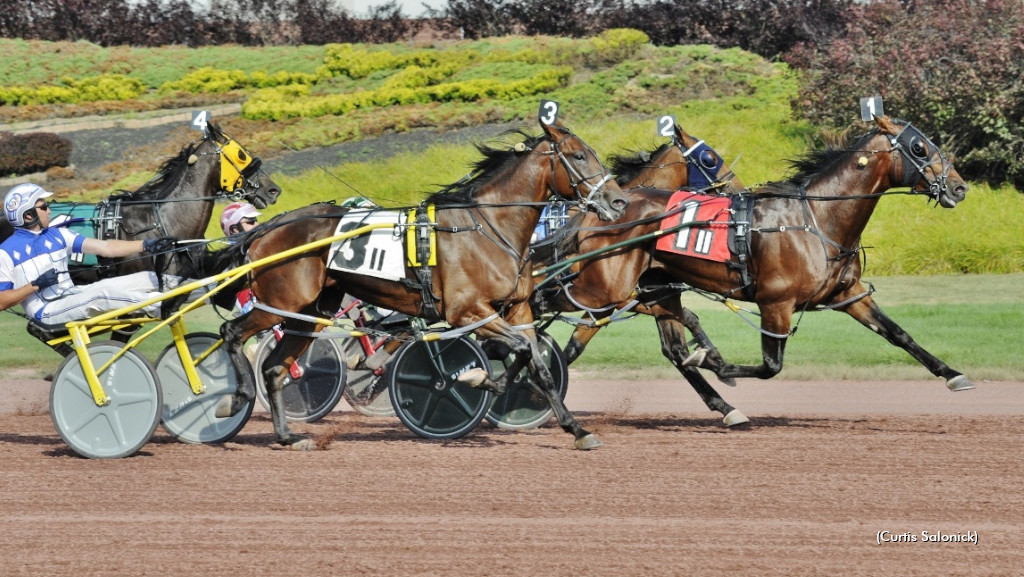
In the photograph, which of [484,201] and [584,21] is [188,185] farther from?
[584,21]

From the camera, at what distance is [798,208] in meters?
8.31

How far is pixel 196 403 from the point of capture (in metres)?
8.05

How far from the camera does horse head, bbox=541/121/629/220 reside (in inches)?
291

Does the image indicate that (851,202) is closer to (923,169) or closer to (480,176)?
(923,169)

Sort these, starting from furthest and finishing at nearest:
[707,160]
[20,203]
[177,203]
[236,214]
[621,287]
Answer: [707,160]
[236,214]
[177,203]
[621,287]
[20,203]

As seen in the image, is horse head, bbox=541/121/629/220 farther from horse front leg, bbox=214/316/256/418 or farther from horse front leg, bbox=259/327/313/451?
horse front leg, bbox=214/316/256/418

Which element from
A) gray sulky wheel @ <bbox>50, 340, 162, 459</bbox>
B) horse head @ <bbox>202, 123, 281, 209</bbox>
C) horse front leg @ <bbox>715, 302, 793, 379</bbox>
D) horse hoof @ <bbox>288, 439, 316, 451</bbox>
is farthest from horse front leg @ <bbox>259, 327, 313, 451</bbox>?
horse front leg @ <bbox>715, 302, 793, 379</bbox>

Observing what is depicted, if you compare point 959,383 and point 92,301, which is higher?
point 92,301

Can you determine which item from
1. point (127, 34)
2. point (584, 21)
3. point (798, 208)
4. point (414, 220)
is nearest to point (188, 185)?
point (414, 220)

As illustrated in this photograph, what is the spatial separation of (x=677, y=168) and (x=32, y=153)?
12.5 metres

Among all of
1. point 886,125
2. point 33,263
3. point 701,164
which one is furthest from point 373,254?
point 886,125

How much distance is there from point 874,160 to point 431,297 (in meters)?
3.11

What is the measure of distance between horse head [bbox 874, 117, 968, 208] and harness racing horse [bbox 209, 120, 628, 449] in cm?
205

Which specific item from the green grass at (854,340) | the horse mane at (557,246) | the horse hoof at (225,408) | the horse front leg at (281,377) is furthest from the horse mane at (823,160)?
the horse hoof at (225,408)
